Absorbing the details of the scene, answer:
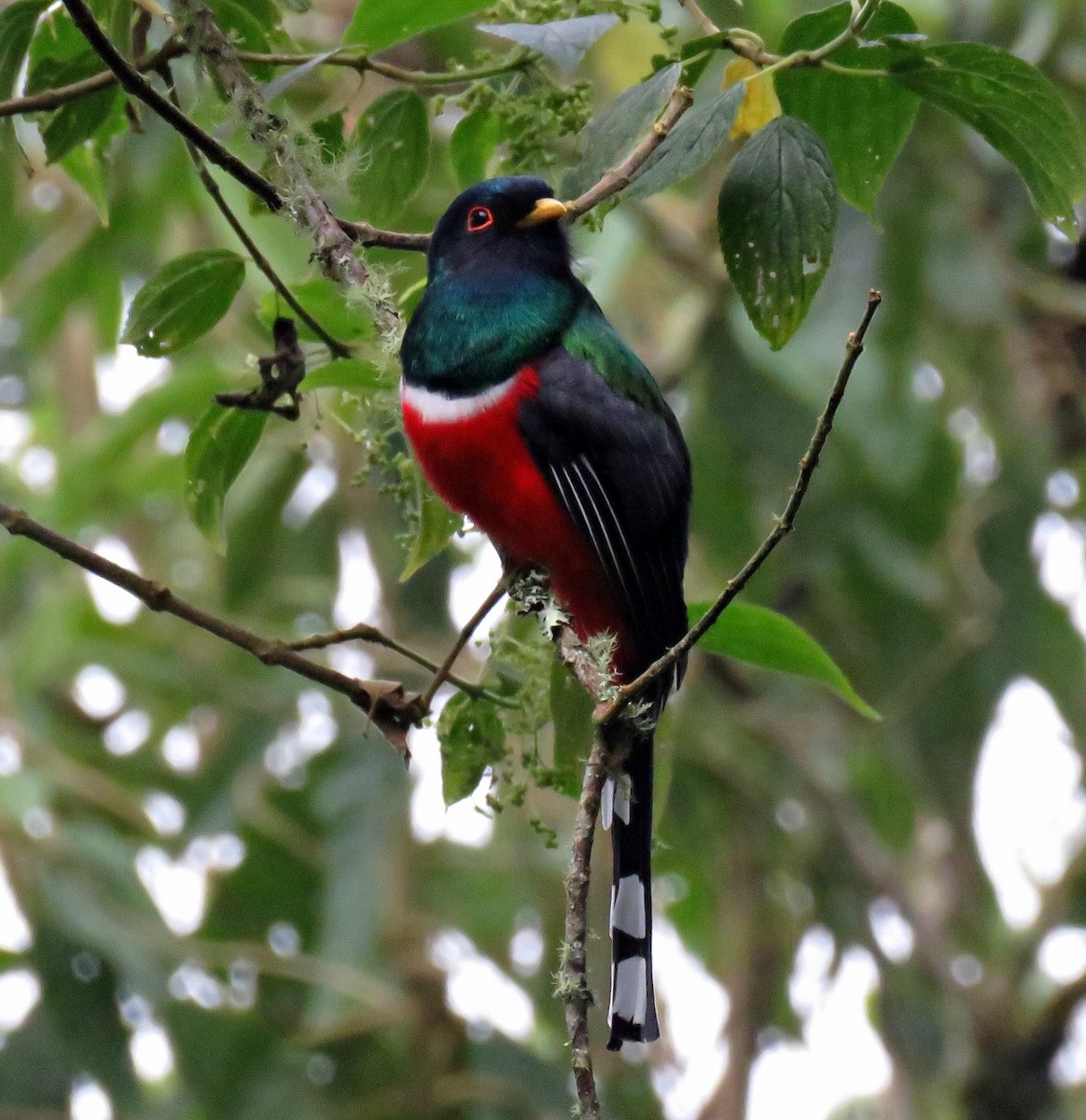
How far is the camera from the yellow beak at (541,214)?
299 cm

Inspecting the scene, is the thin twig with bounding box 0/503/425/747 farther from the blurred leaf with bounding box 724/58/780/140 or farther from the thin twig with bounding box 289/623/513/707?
the blurred leaf with bounding box 724/58/780/140

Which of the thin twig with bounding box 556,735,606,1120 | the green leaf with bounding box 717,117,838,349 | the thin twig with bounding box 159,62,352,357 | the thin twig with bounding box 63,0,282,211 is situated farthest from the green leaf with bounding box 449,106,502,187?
the thin twig with bounding box 556,735,606,1120

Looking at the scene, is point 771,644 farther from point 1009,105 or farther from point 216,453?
point 216,453

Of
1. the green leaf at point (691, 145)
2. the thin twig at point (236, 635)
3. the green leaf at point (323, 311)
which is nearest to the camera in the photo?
the thin twig at point (236, 635)

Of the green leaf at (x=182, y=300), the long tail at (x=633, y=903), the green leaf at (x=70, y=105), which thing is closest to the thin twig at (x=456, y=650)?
the long tail at (x=633, y=903)

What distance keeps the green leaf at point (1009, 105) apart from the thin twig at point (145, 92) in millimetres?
839

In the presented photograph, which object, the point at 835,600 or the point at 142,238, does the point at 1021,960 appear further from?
the point at 142,238

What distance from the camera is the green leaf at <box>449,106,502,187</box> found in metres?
2.57

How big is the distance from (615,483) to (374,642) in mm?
793

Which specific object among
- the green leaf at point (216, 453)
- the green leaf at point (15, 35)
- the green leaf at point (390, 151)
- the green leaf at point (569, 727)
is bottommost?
the green leaf at point (569, 727)

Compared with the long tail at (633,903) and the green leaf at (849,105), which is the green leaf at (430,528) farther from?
the green leaf at (849,105)

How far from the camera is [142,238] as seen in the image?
5.73m

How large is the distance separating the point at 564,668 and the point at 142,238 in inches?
153

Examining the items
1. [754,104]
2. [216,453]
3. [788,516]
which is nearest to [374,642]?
[216,453]
